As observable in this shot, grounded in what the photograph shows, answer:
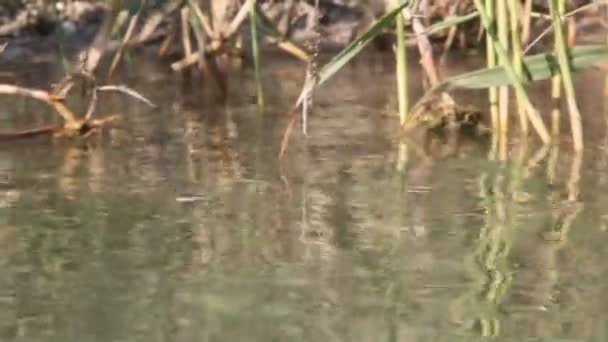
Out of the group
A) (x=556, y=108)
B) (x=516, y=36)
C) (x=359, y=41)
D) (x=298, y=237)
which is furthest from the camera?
(x=556, y=108)

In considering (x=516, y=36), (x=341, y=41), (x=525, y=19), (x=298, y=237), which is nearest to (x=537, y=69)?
(x=516, y=36)

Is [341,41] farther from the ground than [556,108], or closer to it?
farther from the ground

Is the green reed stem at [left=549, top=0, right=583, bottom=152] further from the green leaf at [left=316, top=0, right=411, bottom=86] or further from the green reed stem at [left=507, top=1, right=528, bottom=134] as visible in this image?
the green leaf at [left=316, top=0, right=411, bottom=86]

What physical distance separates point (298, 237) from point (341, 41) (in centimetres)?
186

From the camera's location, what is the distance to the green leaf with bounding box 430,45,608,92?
1796mm

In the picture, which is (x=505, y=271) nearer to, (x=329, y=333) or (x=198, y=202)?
(x=329, y=333)

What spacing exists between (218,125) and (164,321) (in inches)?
40.2

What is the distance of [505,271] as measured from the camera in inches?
51.6

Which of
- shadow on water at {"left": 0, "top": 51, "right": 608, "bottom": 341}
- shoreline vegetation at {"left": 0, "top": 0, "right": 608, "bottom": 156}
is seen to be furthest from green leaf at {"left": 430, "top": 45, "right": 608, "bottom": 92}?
shadow on water at {"left": 0, "top": 51, "right": 608, "bottom": 341}

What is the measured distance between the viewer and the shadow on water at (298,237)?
118cm

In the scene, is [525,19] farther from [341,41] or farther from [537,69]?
[341,41]

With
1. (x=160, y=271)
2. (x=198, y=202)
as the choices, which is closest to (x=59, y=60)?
(x=198, y=202)

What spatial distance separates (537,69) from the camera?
1836 mm

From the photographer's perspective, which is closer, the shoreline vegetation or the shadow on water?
the shadow on water
